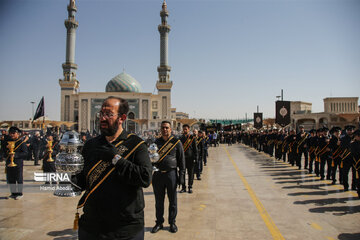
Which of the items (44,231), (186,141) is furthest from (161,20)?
(44,231)

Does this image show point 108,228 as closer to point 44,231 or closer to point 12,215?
point 44,231

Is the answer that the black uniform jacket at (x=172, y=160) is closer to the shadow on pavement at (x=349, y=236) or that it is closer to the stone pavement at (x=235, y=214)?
the stone pavement at (x=235, y=214)

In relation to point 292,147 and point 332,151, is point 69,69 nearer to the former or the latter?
point 292,147

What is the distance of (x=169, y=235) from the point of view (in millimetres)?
4527

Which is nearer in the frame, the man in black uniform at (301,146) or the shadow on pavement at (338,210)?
the shadow on pavement at (338,210)

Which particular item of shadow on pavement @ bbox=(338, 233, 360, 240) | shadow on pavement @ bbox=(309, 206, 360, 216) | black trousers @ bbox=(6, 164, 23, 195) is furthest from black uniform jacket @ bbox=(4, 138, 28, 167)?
shadow on pavement @ bbox=(338, 233, 360, 240)

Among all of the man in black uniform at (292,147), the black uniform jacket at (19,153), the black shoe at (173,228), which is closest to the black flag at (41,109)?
the black uniform jacket at (19,153)

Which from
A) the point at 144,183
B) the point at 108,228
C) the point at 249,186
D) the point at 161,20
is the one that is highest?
the point at 161,20

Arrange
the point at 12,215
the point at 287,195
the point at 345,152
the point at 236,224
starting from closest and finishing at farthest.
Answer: the point at 236,224 < the point at 12,215 < the point at 287,195 < the point at 345,152

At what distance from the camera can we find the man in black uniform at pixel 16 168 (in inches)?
279

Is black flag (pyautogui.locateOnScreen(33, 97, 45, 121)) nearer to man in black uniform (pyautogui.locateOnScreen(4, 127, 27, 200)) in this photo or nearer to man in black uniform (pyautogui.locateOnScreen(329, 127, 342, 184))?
man in black uniform (pyautogui.locateOnScreen(4, 127, 27, 200))

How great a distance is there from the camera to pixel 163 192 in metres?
4.80

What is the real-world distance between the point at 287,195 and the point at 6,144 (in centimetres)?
763

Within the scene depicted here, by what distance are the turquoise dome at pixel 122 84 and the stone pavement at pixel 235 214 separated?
55.4 meters
